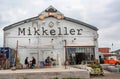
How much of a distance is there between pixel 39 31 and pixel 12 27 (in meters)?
3.93

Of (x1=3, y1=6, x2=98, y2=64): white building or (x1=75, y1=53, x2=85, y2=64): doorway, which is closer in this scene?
(x1=3, y1=6, x2=98, y2=64): white building

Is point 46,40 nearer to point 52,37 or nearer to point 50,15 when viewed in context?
point 52,37

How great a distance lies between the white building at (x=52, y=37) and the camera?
3844cm

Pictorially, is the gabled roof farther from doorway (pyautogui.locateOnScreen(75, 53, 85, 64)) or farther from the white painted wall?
doorway (pyautogui.locateOnScreen(75, 53, 85, 64))

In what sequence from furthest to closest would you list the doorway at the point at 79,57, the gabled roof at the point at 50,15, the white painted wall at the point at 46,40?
the doorway at the point at 79,57
the gabled roof at the point at 50,15
the white painted wall at the point at 46,40

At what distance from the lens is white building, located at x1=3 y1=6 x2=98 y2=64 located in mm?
38438

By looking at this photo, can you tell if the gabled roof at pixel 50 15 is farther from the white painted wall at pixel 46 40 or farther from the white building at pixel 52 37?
the white painted wall at pixel 46 40

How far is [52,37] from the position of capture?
39312mm

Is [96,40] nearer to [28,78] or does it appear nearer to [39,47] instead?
[39,47]

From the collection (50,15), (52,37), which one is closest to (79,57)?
(52,37)

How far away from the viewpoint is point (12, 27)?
39000 mm

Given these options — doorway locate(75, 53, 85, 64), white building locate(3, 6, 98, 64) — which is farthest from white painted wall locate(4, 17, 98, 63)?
doorway locate(75, 53, 85, 64)

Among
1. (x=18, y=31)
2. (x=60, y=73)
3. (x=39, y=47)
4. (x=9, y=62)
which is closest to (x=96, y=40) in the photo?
(x=39, y=47)

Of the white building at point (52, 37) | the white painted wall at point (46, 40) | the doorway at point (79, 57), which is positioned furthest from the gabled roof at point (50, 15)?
the doorway at point (79, 57)
